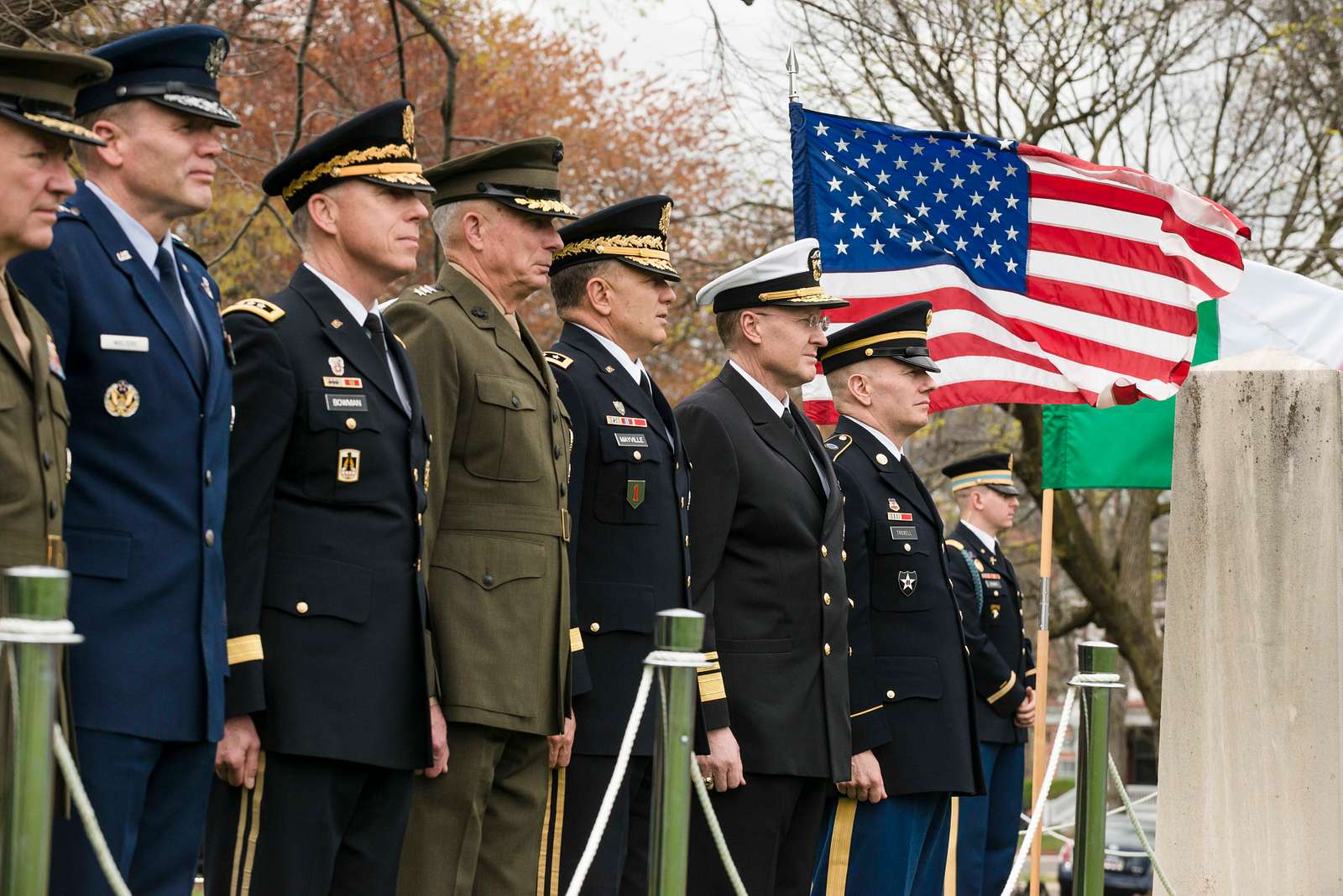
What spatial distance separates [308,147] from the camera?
427 centimetres

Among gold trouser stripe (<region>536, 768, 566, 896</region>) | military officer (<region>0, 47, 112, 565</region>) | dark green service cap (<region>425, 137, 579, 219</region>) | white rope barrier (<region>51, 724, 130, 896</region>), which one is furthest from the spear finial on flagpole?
white rope barrier (<region>51, 724, 130, 896</region>)

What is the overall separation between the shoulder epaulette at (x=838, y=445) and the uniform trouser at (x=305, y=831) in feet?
8.20

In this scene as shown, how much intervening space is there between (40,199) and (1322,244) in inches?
571

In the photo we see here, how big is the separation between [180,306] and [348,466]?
20.8 inches

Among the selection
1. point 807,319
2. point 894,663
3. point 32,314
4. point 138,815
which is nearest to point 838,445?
point 807,319

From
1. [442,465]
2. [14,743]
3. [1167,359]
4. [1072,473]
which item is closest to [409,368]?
[442,465]

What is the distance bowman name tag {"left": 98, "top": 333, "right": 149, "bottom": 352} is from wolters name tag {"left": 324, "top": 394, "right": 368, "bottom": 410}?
20.6 inches

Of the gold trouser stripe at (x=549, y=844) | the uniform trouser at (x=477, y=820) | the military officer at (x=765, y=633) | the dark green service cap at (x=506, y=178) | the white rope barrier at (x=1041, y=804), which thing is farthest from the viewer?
the military officer at (x=765, y=633)

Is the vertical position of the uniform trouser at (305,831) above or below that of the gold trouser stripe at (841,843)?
above

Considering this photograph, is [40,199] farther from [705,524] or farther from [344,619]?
[705,524]

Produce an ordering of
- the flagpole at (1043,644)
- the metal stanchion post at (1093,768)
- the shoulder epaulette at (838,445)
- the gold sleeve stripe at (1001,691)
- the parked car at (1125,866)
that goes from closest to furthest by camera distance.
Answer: the metal stanchion post at (1093,768)
the shoulder epaulette at (838,445)
the flagpole at (1043,644)
the gold sleeve stripe at (1001,691)
the parked car at (1125,866)

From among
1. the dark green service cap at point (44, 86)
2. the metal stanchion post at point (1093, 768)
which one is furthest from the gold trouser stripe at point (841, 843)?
the dark green service cap at point (44, 86)

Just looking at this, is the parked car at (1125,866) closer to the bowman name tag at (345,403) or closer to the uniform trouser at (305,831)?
the uniform trouser at (305,831)

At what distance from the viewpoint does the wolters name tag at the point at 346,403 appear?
4008mm
